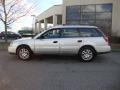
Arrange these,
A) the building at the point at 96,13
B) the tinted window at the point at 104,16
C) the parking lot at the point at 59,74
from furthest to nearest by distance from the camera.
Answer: the tinted window at the point at 104,16
the building at the point at 96,13
the parking lot at the point at 59,74

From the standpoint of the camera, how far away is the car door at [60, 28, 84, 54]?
11133mm

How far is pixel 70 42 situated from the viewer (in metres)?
11.1

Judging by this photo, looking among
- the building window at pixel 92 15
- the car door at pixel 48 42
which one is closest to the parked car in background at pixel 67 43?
the car door at pixel 48 42

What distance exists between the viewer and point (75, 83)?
730cm

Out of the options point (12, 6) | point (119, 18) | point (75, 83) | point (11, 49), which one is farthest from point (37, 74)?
point (119, 18)

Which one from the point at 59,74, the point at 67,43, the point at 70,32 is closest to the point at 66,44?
the point at 67,43

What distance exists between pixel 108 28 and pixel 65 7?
17.0 feet

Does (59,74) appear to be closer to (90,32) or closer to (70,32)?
(70,32)

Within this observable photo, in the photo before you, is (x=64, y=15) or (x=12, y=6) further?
(x=64, y=15)

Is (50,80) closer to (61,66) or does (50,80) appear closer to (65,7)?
(61,66)

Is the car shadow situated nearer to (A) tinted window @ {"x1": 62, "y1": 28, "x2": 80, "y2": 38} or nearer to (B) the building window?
(A) tinted window @ {"x1": 62, "y1": 28, "x2": 80, "y2": 38}

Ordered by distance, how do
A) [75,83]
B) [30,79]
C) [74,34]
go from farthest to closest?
[74,34], [30,79], [75,83]

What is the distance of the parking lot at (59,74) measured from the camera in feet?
22.9

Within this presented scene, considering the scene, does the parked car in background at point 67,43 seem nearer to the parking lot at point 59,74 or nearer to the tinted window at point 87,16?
the parking lot at point 59,74
